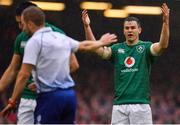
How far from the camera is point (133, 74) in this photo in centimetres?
850

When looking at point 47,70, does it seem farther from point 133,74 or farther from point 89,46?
point 133,74

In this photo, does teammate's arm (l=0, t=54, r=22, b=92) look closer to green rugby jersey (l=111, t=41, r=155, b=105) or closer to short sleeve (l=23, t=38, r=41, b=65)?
short sleeve (l=23, t=38, r=41, b=65)

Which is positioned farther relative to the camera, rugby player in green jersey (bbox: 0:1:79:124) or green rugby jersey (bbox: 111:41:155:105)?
green rugby jersey (bbox: 111:41:155:105)

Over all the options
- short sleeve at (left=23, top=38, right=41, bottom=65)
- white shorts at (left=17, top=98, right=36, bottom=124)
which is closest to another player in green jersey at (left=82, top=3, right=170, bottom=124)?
white shorts at (left=17, top=98, right=36, bottom=124)

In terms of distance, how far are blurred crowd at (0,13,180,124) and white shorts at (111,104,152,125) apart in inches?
135

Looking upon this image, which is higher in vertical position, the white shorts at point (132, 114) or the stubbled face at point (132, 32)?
the stubbled face at point (132, 32)

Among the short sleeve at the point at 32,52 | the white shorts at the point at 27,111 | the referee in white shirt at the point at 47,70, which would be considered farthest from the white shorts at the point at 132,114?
the short sleeve at the point at 32,52

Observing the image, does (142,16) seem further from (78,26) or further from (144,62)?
(144,62)

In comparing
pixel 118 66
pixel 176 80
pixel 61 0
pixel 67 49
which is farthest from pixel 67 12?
pixel 67 49

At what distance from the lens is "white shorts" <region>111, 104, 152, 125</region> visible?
8.44 metres

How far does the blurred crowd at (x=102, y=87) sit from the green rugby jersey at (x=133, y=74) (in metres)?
3.25

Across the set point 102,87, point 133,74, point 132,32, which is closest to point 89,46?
point 133,74

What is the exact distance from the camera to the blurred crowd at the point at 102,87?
11.9 meters

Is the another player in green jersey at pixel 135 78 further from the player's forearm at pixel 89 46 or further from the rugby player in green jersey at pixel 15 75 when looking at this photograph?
the player's forearm at pixel 89 46
